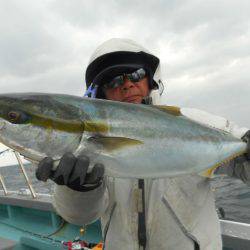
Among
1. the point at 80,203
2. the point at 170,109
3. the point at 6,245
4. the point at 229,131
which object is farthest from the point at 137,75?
the point at 6,245

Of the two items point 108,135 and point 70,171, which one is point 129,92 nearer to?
point 108,135

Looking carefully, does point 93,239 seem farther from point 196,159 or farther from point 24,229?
point 196,159

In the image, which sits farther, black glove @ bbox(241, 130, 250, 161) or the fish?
black glove @ bbox(241, 130, 250, 161)

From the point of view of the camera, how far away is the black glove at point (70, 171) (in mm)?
2094

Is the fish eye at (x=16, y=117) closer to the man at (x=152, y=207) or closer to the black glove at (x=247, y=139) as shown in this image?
the man at (x=152, y=207)

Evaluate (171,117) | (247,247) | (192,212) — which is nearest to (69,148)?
(171,117)

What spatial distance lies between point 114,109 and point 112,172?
42 cm

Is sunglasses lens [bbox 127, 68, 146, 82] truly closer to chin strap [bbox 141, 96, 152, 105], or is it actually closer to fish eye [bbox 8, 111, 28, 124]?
chin strap [bbox 141, 96, 152, 105]

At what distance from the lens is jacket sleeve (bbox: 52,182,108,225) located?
273 cm

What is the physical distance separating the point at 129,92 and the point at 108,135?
0.97 m

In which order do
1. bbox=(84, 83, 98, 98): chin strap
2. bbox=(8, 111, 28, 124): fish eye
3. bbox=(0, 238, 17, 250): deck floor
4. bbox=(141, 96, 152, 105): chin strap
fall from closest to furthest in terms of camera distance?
bbox=(8, 111, 28, 124): fish eye
bbox=(141, 96, 152, 105): chin strap
bbox=(84, 83, 98, 98): chin strap
bbox=(0, 238, 17, 250): deck floor

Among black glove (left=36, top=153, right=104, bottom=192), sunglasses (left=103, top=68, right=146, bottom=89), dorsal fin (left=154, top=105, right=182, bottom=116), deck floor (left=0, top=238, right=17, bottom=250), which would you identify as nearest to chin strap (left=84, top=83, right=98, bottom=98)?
sunglasses (left=103, top=68, right=146, bottom=89)

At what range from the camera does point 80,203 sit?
2779mm

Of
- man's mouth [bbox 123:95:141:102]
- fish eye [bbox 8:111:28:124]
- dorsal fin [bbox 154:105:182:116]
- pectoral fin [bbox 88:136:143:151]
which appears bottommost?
pectoral fin [bbox 88:136:143:151]
